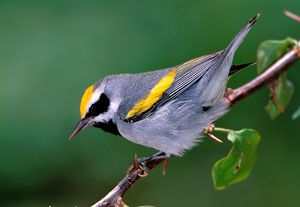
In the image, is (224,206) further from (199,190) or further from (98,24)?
(98,24)

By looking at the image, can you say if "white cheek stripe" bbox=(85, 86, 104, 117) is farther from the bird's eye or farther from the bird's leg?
the bird's leg

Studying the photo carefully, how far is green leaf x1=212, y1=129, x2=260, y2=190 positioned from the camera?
3.64 meters

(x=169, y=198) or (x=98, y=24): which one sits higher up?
(x=98, y=24)

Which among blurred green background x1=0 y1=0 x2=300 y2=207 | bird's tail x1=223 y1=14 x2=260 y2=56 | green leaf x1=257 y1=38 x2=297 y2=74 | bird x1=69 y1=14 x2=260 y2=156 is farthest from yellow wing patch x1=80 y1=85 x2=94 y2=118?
blurred green background x1=0 y1=0 x2=300 y2=207

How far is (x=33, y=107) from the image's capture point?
18.9ft

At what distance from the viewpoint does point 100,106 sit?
14.9ft

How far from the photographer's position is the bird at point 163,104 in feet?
14.2

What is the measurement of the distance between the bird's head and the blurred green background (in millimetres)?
1092

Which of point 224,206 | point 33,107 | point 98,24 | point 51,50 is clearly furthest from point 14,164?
point 224,206

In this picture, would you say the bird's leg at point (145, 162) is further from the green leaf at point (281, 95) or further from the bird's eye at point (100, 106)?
the green leaf at point (281, 95)

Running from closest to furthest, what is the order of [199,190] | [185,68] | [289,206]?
1. [185,68]
2. [289,206]
3. [199,190]

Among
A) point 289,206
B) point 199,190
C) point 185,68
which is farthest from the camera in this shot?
point 199,190

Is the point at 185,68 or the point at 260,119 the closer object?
the point at 185,68

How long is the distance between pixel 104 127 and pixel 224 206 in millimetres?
1838
